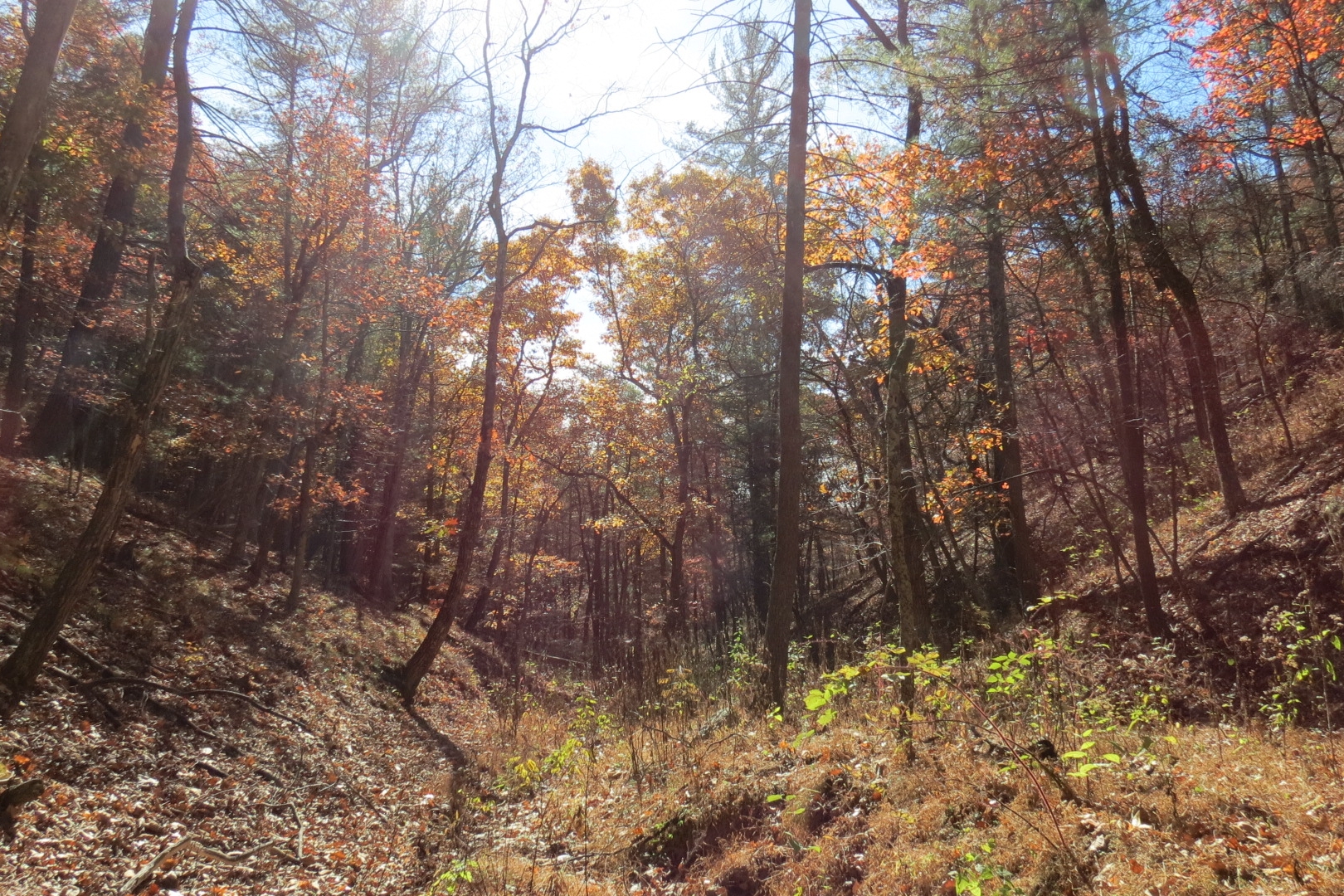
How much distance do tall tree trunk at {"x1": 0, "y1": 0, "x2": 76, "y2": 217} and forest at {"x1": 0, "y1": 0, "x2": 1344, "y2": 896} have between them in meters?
0.04

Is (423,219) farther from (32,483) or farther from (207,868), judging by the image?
(207,868)

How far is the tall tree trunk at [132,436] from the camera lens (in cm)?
602

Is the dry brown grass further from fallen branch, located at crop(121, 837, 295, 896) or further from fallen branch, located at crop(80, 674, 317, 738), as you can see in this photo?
fallen branch, located at crop(80, 674, 317, 738)

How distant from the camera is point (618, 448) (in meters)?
Answer: 21.0

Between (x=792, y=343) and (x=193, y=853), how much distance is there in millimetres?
7547

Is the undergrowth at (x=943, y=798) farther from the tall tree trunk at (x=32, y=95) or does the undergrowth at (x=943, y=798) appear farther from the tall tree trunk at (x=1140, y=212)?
the tall tree trunk at (x=32, y=95)

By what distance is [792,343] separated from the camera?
28.1 ft

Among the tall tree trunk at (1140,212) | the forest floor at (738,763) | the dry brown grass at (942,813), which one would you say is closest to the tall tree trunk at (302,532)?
the forest floor at (738,763)

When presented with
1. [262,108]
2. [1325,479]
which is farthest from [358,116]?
[1325,479]

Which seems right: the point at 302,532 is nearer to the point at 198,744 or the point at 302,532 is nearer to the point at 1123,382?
the point at 198,744

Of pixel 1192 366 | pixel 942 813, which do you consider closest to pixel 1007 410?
pixel 1192 366

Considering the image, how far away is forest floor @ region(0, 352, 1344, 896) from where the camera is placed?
3783 millimetres

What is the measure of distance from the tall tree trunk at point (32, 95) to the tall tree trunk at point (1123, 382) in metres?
10.8

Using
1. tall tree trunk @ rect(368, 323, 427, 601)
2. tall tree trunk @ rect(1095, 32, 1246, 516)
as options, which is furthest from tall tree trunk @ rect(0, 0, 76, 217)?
tall tree trunk @ rect(368, 323, 427, 601)
